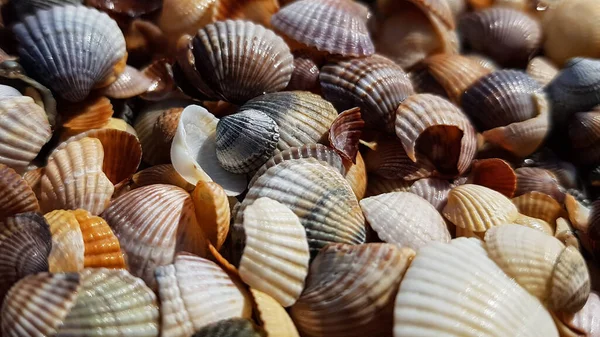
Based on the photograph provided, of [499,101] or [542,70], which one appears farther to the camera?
[542,70]

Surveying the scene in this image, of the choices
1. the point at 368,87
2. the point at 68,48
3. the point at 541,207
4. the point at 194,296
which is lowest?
the point at 541,207

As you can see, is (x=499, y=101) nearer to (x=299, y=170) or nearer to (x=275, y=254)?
(x=299, y=170)

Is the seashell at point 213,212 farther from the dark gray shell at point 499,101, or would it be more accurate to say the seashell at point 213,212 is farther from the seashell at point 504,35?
the seashell at point 504,35

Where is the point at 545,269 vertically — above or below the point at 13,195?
below

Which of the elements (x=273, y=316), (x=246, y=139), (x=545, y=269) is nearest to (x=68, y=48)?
(x=246, y=139)

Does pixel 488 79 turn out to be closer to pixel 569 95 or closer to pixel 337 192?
pixel 569 95

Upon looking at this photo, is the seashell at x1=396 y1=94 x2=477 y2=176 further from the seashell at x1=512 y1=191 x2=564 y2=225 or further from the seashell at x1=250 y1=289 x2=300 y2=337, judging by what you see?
the seashell at x1=250 y1=289 x2=300 y2=337
